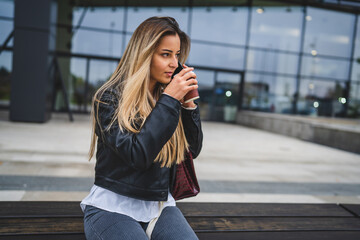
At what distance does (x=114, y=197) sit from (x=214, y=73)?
15599 mm

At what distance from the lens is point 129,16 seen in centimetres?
1559

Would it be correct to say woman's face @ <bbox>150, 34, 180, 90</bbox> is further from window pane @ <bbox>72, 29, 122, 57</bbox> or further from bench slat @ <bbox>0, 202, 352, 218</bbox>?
window pane @ <bbox>72, 29, 122, 57</bbox>

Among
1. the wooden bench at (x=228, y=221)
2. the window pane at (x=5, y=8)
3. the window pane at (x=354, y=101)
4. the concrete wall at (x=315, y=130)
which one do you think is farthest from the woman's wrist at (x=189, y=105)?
the window pane at (x=354, y=101)

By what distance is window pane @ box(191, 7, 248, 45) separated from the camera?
53.4 ft

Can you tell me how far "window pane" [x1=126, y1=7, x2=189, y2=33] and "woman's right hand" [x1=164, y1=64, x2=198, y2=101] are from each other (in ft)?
48.5

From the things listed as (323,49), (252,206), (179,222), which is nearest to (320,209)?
(252,206)

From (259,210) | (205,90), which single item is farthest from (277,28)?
(259,210)

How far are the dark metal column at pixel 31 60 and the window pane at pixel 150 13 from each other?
6.03 metres

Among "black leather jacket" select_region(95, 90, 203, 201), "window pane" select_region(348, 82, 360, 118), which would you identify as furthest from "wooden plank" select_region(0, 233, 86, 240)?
"window pane" select_region(348, 82, 360, 118)

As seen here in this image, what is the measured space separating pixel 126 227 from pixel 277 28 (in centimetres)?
1778

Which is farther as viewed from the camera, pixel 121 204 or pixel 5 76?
pixel 5 76

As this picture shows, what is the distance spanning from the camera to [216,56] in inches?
656

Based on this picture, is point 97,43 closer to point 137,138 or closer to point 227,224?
point 227,224

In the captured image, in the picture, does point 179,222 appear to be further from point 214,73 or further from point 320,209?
point 214,73
